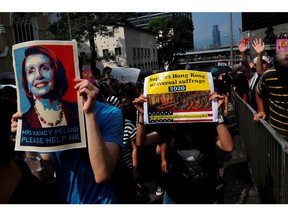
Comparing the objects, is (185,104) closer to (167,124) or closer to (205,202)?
(167,124)

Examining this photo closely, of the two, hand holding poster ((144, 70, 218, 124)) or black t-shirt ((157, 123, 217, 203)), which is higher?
hand holding poster ((144, 70, 218, 124))

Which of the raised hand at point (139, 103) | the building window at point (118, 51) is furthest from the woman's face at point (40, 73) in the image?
the building window at point (118, 51)

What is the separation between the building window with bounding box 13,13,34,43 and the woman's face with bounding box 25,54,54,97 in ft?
101

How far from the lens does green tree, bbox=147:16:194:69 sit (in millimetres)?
63312

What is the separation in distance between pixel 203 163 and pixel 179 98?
0.51 meters

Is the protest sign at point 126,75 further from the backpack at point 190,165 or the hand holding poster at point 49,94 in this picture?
the hand holding poster at point 49,94

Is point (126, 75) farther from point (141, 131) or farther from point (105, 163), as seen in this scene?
point (105, 163)

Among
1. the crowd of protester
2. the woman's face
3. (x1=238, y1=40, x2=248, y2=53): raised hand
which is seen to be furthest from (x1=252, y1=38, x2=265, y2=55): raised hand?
the woman's face

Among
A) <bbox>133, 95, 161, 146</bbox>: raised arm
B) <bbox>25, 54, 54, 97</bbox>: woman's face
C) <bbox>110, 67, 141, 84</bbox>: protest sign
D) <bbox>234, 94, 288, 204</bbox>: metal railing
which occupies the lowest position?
<bbox>234, 94, 288, 204</bbox>: metal railing

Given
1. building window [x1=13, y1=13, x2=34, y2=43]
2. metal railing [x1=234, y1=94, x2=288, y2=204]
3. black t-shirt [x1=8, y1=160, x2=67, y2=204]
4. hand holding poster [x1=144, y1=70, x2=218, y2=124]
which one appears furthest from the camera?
building window [x1=13, y1=13, x2=34, y2=43]

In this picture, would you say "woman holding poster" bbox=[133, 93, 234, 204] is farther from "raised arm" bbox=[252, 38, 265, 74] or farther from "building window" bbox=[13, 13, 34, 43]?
"building window" bbox=[13, 13, 34, 43]

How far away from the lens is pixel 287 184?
8.00 feet

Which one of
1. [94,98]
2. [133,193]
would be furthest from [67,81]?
[133,193]

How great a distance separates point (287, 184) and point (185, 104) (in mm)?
1022
